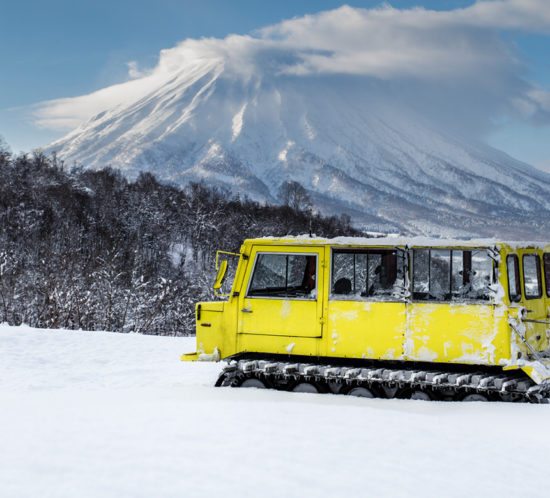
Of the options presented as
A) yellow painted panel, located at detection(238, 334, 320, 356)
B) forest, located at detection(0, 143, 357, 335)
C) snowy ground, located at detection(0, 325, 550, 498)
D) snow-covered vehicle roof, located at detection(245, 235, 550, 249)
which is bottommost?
snowy ground, located at detection(0, 325, 550, 498)

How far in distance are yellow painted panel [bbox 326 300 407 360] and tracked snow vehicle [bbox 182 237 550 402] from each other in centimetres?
1

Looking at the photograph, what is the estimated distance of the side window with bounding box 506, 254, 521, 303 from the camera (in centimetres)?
948

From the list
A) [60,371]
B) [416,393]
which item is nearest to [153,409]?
[416,393]

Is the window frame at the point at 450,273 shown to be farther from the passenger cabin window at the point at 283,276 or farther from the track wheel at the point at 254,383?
the track wheel at the point at 254,383

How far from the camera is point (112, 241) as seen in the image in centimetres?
6794

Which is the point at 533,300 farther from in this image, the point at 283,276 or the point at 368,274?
the point at 283,276

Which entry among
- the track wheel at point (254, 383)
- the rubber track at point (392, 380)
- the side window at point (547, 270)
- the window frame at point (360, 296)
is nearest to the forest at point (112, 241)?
the track wheel at point (254, 383)

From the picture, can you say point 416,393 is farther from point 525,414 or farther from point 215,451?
point 215,451

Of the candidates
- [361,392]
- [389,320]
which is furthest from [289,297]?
[361,392]

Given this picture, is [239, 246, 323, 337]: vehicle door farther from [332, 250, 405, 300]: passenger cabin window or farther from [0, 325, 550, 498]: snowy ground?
[0, 325, 550, 498]: snowy ground

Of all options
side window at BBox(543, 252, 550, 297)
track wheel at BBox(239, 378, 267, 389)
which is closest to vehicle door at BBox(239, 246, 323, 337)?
track wheel at BBox(239, 378, 267, 389)

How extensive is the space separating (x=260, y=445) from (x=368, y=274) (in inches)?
151

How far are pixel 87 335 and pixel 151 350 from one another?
2286 millimetres

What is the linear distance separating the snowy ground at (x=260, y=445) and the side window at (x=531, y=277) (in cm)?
172
